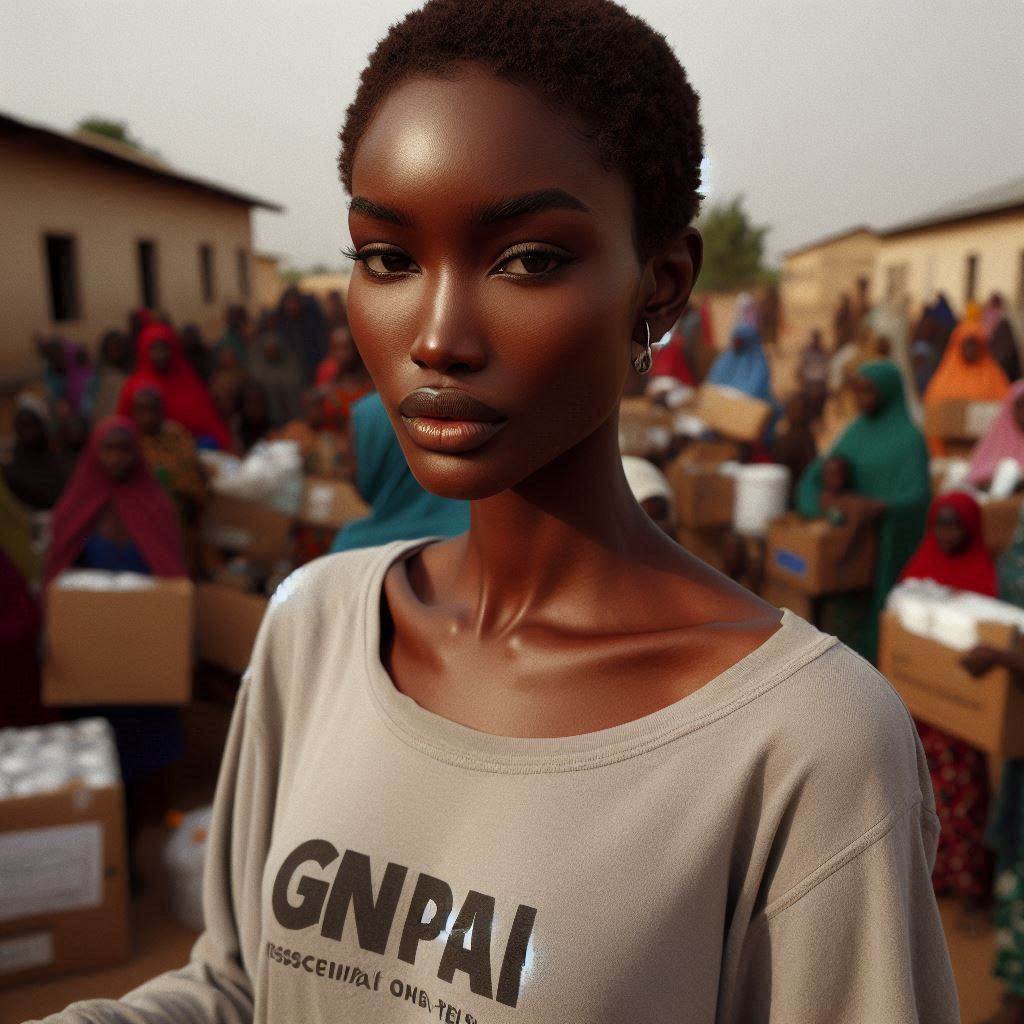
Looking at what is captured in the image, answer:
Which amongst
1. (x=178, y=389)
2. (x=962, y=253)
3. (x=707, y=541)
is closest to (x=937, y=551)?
(x=707, y=541)

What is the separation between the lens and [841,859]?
0.76 metres

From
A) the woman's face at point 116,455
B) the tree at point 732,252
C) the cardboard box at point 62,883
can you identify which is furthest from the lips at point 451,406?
the tree at point 732,252

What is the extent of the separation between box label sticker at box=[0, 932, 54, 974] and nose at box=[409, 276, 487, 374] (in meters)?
3.07

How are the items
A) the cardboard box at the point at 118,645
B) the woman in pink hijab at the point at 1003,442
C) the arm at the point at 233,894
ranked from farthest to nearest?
the woman in pink hijab at the point at 1003,442
the cardboard box at the point at 118,645
the arm at the point at 233,894

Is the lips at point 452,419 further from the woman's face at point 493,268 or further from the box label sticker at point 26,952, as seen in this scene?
the box label sticker at point 26,952

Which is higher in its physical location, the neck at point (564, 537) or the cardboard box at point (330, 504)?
the neck at point (564, 537)

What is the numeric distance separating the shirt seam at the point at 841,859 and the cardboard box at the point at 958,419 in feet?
23.9

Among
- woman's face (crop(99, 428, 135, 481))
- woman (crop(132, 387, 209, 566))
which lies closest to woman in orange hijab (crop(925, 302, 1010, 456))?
woman (crop(132, 387, 209, 566))

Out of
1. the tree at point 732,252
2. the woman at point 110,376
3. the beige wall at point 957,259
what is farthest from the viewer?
the tree at point 732,252

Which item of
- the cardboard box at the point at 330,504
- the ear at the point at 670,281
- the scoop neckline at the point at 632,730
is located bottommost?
the cardboard box at the point at 330,504

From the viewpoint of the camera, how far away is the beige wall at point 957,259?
1466cm

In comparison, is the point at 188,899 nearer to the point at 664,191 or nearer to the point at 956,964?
the point at 956,964

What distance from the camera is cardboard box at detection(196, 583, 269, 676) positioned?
12.5ft

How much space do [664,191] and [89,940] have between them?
3214 mm
